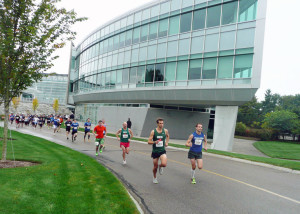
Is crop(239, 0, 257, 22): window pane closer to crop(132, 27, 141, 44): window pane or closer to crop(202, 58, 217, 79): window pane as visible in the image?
crop(202, 58, 217, 79): window pane

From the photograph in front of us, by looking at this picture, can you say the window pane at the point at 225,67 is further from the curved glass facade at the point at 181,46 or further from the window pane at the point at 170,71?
the window pane at the point at 170,71

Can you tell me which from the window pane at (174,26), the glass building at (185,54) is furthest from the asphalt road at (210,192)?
the window pane at (174,26)

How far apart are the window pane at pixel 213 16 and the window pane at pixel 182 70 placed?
4.41m

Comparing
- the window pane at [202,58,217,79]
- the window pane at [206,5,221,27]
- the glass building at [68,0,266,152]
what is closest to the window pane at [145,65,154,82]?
the glass building at [68,0,266,152]

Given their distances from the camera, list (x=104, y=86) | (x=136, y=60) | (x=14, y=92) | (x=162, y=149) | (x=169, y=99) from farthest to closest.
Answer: (x=104, y=86)
(x=136, y=60)
(x=169, y=99)
(x=14, y=92)
(x=162, y=149)

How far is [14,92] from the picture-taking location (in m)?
8.47

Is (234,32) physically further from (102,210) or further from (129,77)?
(102,210)

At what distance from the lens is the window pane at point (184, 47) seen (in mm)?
24352

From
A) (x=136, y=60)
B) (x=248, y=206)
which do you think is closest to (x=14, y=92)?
(x=248, y=206)

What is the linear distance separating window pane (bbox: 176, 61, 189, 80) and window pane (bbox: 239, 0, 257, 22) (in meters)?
6.60

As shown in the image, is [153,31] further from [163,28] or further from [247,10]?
[247,10]

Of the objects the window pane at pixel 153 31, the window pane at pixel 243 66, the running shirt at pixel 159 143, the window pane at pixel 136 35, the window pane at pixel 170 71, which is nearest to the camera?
the running shirt at pixel 159 143

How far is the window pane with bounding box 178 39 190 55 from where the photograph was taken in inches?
959

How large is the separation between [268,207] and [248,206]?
0.48m
